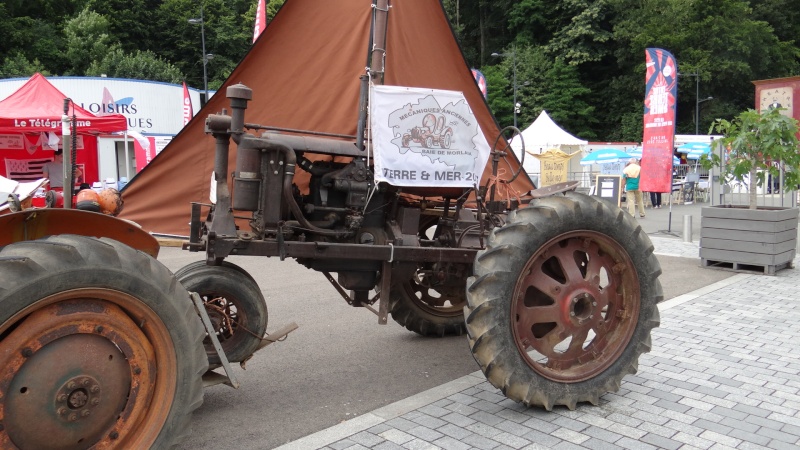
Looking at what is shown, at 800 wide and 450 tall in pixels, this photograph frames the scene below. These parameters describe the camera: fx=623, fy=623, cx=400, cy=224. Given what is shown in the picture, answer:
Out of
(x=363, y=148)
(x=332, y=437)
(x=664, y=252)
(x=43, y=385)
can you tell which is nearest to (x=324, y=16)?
(x=363, y=148)

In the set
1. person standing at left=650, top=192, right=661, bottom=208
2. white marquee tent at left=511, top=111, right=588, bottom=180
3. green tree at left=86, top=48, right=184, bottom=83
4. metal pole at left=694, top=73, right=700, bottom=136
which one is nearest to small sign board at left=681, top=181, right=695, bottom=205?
person standing at left=650, top=192, right=661, bottom=208

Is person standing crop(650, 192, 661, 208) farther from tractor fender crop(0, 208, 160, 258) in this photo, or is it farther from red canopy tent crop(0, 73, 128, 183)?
tractor fender crop(0, 208, 160, 258)

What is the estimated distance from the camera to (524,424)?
3.92m

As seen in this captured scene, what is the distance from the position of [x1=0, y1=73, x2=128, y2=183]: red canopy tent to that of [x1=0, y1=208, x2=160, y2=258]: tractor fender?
31.1ft

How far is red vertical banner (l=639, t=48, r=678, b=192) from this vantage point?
13109 millimetres

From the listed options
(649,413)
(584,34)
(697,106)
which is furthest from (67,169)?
(584,34)

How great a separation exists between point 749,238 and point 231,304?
27.1 ft

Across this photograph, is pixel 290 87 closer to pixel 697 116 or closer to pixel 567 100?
pixel 567 100

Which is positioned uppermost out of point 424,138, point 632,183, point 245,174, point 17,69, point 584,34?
point 584,34

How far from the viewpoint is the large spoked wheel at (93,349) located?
2461mm

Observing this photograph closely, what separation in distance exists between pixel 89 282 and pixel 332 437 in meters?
1.77

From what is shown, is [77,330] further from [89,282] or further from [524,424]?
[524,424]

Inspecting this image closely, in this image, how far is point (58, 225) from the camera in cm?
315

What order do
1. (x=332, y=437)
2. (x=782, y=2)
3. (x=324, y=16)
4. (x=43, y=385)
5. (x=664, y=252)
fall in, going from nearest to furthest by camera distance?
1. (x=43, y=385)
2. (x=332, y=437)
3. (x=324, y=16)
4. (x=664, y=252)
5. (x=782, y=2)
